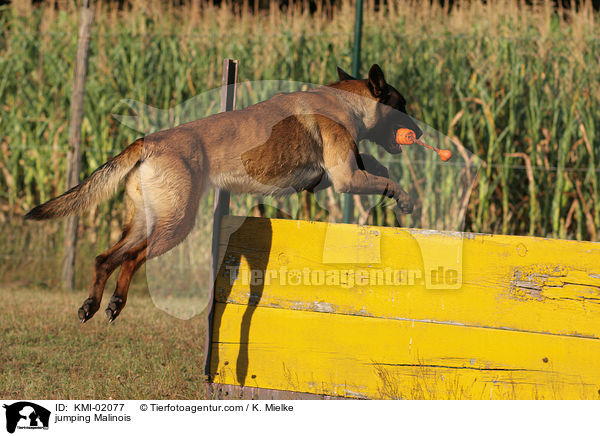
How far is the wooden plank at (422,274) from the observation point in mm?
3482

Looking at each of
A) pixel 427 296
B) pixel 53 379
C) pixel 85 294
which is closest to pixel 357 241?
pixel 427 296

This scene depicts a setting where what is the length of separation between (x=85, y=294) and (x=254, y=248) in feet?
14.0

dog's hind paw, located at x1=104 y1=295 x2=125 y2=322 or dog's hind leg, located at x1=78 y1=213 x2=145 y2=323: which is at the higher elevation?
dog's hind leg, located at x1=78 y1=213 x2=145 y2=323

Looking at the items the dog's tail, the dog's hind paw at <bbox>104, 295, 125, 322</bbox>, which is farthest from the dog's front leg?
the dog's hind paw at <bbox>104, 295, 125, 322</bbox>

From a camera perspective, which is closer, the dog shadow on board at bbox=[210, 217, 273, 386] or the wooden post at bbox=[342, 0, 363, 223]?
the dog shadow on board at bbox=[210, 217, 273, 386]

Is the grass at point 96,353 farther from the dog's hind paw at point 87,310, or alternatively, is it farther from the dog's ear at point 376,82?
the dog's ear at point 376,82

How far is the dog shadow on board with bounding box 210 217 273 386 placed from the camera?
3.92 metres

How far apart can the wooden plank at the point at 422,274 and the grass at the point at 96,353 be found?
85 cm

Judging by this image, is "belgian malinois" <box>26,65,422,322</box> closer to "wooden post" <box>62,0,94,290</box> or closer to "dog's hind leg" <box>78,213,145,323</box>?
"dog's hind leg" <box>78,213,145,323</box>

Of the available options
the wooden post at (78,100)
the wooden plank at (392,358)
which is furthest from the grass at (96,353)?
the wooden post at (78,100)

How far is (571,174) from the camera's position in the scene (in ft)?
26.9

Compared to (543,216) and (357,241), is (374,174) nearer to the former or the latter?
(357,241)
